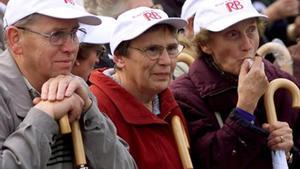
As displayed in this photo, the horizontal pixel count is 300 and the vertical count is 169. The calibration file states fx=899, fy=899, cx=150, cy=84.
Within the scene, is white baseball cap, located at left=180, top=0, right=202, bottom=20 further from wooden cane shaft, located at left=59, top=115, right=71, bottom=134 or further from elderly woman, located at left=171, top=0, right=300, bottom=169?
wooden cane shaft, located at left=59, top=115, right=71, bottom=134

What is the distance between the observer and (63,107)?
3316mm

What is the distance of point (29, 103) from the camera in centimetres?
340

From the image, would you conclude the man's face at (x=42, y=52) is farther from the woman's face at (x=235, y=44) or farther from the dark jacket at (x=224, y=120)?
the woman's face at (x=235, y=44)

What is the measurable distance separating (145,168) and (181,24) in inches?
28.0

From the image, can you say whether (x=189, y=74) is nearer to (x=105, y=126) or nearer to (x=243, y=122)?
(x=243, y=122)

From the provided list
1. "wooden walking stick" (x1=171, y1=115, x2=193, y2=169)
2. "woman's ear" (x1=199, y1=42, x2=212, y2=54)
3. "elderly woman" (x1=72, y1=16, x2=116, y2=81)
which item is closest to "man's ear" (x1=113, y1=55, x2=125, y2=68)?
"elderly woman" (x1=72, y1=16, x2=116, y2=81)

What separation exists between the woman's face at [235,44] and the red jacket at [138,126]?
45 centimetres

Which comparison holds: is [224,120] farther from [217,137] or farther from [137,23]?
[137,23]

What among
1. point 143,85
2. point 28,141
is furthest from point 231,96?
point 28,141

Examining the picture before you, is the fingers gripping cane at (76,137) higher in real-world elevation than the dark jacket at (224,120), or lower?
higher

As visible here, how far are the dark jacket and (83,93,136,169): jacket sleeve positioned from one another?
79 cm

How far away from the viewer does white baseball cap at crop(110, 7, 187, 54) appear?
13.5 ft

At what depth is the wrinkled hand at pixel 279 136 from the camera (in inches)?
168

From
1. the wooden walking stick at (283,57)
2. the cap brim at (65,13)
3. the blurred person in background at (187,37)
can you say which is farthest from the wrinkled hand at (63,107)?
the wooden walking stick at (283,57)
